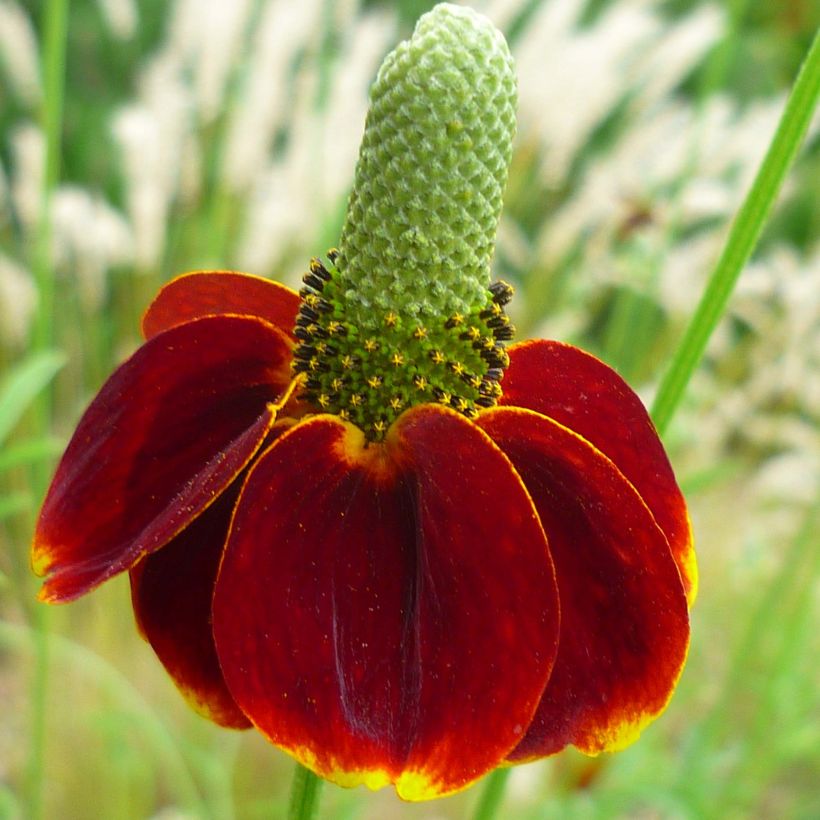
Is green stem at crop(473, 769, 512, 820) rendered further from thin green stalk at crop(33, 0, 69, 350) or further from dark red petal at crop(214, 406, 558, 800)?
thin green stalk at crop(33, 0, 69, 350)

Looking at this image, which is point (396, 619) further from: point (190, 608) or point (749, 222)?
point (749, 222)

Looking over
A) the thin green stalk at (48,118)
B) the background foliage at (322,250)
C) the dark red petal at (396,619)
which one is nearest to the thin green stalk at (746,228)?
the dark red petal at (396,619)

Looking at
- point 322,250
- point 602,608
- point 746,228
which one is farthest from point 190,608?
point 322,250

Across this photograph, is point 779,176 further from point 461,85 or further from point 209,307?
point 209,307

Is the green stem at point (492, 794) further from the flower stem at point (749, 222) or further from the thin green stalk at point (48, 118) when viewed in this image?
the thin green stalk at point (48, 118)

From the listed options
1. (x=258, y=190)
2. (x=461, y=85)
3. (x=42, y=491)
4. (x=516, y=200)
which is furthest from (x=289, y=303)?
(x=516, y=200)

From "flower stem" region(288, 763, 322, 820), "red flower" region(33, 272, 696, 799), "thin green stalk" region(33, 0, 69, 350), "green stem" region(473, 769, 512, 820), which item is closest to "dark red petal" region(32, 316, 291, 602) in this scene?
"red flower" region(33, 272, 696, 799)
